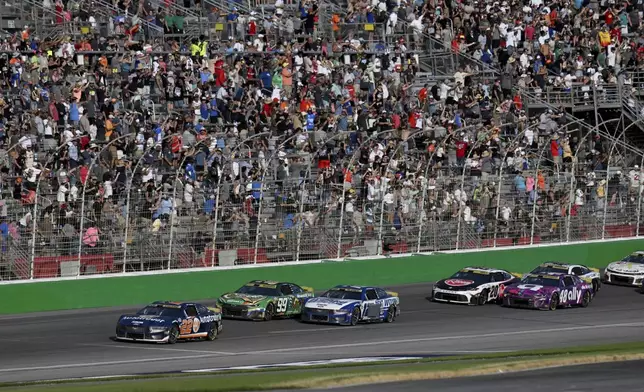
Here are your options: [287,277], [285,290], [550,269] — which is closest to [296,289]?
[285,290]

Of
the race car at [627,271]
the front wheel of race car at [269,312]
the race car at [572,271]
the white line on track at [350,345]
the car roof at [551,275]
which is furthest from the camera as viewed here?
the race car at [627,271]

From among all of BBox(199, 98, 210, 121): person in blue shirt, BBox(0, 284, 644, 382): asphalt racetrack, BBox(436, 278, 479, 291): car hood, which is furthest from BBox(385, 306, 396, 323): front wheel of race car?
BBox(199, 98, 210, 121): person in blue shirt

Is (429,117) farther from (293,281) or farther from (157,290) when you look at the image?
(157,290)

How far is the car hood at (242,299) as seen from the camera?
35.1m

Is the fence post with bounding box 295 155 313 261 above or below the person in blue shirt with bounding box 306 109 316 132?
below

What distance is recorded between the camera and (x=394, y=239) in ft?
135

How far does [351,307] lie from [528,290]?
5.87 m

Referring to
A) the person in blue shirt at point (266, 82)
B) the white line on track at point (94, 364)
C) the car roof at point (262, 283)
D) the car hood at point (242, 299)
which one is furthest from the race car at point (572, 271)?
the white line on track at point (94, 364)

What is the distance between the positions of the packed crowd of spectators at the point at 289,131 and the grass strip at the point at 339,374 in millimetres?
9723

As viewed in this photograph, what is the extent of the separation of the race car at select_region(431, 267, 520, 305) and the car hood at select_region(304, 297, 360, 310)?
14.7 feet

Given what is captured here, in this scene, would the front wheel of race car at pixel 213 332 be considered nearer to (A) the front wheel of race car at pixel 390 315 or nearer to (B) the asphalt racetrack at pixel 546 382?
(A) the front wheel of race car at pixel 390 315

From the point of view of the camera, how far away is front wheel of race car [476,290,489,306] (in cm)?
3884

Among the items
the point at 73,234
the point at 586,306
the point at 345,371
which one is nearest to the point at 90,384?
the point at 345,371

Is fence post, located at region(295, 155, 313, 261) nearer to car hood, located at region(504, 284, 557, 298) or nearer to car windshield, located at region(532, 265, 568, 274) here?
car hood, located at region(504, 284, 557, 298)
